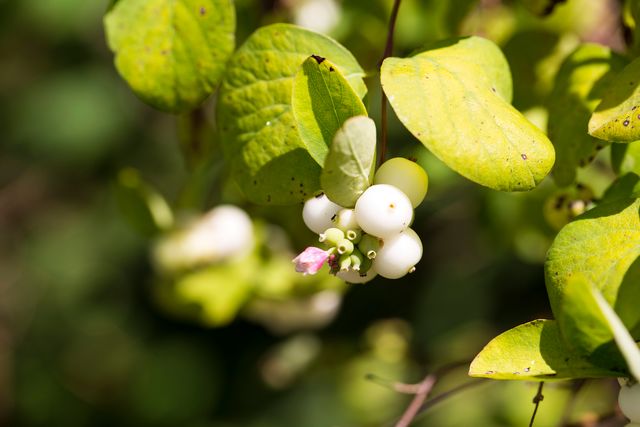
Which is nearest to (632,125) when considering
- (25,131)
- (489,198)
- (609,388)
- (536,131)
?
(536,131)

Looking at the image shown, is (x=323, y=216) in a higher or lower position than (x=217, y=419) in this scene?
higher

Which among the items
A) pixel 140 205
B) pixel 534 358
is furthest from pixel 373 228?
pixel 140 205

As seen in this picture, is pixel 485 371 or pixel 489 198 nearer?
pixel 485 371

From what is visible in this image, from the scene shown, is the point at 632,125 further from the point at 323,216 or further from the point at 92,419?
the point at 92,419

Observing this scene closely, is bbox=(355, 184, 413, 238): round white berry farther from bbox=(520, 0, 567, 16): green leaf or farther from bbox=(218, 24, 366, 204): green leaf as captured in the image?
bbox=(520, 0, 567, 16): green leaf

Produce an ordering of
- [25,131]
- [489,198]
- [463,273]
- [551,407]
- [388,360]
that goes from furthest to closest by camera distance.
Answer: [25,131] → [463,273] → [388,360] → [551,407] → [489,198]

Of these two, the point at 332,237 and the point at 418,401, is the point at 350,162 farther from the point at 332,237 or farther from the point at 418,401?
the point at 418,401
